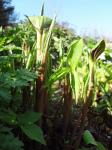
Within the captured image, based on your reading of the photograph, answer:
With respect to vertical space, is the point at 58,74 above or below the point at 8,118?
above

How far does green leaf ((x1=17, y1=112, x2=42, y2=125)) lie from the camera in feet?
5.67

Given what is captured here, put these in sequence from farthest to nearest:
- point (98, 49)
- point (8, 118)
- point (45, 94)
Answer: point (45, 94), point (98, 49), point (8, 118)

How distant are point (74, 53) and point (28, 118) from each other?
409 mm

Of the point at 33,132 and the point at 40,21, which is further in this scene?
the point at 40,21

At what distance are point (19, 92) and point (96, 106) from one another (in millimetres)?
823

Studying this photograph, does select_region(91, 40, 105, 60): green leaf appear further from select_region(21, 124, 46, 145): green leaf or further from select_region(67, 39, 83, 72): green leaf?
select_region(21, 124, 46, 145): green leaf

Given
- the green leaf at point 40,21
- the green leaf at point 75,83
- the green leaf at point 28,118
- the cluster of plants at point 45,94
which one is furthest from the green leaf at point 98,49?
the green leaf at point 28,118

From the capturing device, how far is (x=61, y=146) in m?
2.12

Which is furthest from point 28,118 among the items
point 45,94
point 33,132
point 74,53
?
point 74,53

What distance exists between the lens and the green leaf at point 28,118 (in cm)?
173

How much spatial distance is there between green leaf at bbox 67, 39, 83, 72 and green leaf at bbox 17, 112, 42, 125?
339 mm

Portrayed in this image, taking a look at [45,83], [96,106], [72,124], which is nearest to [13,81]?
[45,83]

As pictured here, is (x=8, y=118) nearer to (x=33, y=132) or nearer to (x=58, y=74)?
(x=33, y=132)

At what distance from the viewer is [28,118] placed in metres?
1.75
